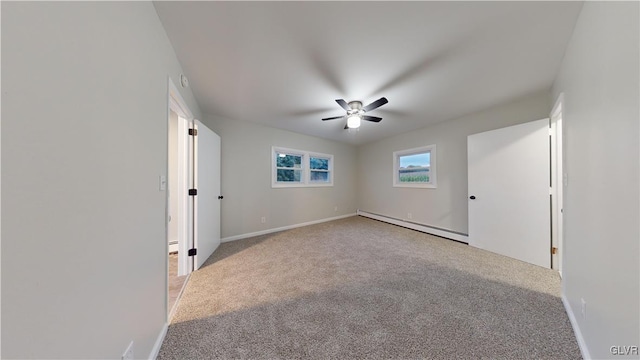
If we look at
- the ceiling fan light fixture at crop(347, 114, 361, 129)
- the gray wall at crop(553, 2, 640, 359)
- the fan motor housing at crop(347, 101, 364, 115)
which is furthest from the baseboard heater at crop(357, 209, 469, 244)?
the fan motor housing at crop(347, 101, 364, 115)

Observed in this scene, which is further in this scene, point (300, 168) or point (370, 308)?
point (300, 168)

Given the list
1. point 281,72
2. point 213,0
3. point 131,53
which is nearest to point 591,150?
point 281,72

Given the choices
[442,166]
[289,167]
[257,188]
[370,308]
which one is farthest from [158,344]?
[442,166]

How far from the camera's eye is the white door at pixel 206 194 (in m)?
2.44

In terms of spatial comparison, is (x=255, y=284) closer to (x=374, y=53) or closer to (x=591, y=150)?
(x=374, y=53)

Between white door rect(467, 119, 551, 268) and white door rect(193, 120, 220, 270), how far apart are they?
4036mm

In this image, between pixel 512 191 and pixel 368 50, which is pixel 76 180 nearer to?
pixel 368 50

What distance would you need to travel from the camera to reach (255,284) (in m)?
2.08

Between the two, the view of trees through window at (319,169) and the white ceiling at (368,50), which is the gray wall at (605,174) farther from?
the view of trees through window at (319,169)

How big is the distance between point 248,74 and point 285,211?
2830 mm

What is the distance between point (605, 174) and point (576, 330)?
1206 mm

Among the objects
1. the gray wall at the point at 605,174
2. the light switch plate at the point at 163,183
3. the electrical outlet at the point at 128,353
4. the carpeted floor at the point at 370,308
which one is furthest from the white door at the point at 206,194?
the gray wall at the point at 605,174

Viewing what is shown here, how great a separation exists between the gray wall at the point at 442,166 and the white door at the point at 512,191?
0.29m

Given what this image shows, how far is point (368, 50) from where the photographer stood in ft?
5.58
